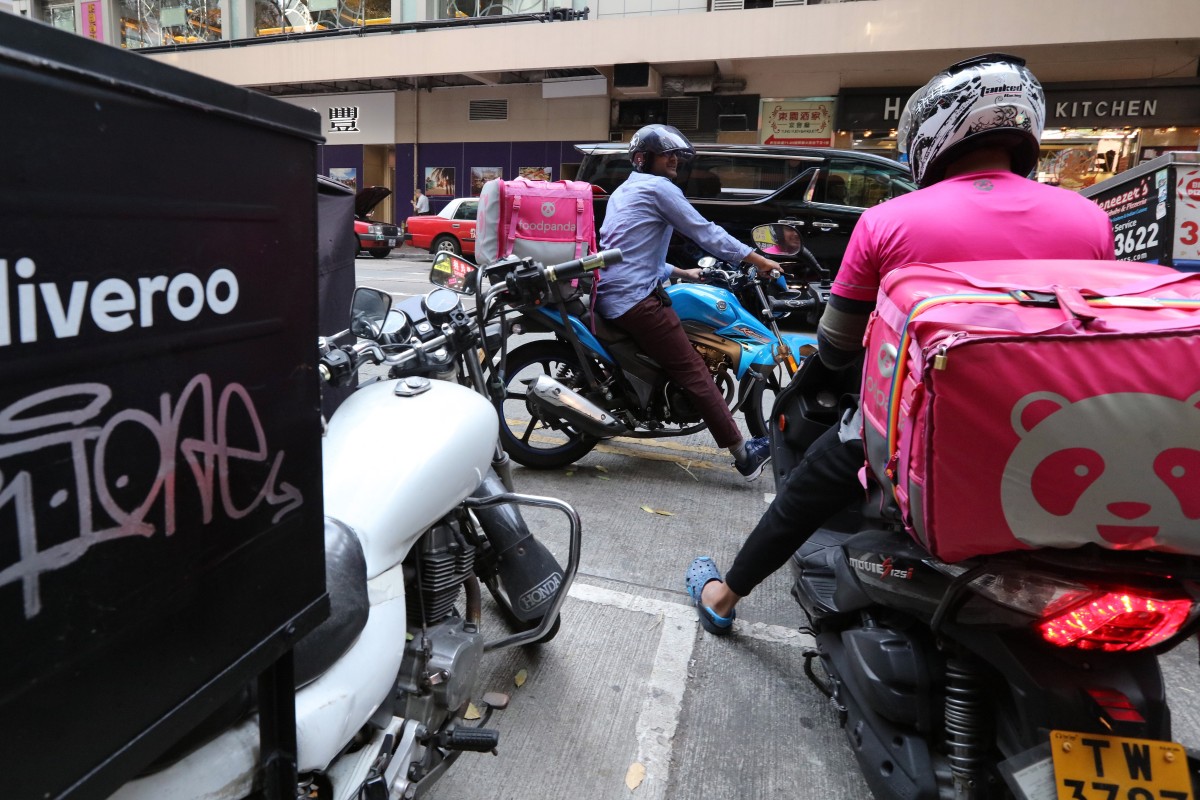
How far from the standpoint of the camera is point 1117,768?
1314 mm

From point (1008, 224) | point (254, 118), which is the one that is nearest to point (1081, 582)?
point (1008, 224)

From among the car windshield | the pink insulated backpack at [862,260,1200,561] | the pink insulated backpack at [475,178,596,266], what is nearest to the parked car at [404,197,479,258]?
the car windshield

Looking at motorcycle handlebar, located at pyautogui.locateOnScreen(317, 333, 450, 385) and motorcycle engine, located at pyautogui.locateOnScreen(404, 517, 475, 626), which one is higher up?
motorcycle handlebar, located at pyautogui.locateOnScreen(317, 333, 450, 385)

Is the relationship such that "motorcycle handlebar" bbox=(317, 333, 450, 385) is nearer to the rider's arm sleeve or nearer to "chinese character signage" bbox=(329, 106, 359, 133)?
the rider's arm sleeve

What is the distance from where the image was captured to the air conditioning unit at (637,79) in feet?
58.1

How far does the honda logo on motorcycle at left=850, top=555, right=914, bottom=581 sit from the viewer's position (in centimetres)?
163

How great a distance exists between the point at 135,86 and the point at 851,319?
1735mm

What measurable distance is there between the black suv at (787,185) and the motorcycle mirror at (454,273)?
6.37 meters

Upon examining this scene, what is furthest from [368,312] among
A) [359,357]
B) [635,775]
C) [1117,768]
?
[1117,768]

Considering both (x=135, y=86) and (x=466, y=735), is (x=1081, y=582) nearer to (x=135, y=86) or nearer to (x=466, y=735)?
(x=466, y=735)

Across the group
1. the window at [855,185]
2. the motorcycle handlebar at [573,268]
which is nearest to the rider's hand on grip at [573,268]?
the motorcycle handlebar at [573,268]

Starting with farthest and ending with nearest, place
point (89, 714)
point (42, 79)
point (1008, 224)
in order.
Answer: point (1008, 224), point (89, 714), point (42, 79)

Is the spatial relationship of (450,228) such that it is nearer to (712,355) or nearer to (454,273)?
(712,355)

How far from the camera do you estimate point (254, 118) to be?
0.86 m
